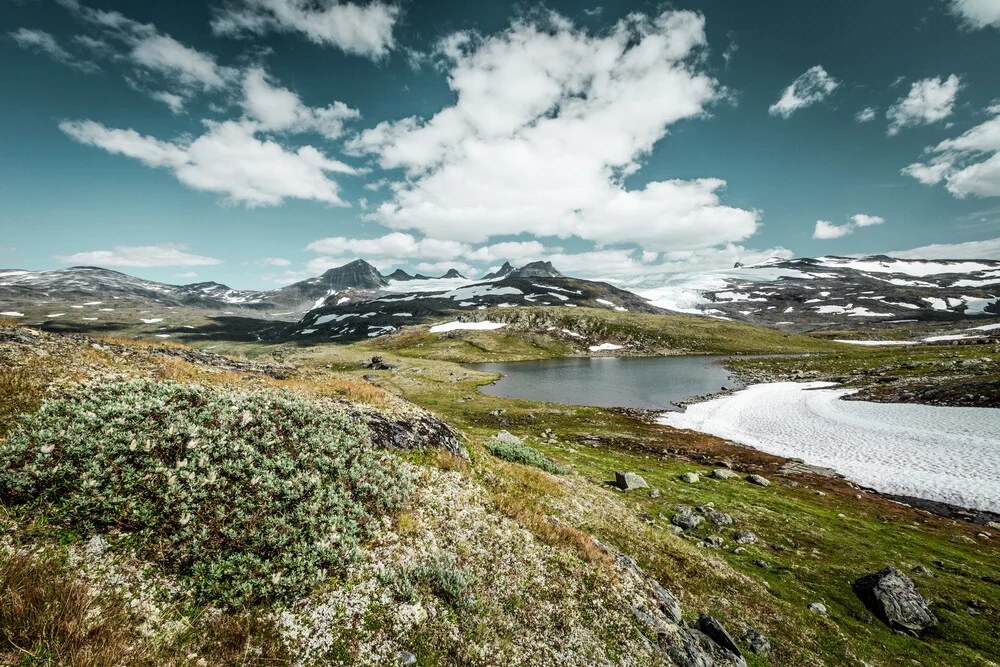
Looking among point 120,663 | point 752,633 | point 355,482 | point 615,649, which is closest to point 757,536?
point 752,633

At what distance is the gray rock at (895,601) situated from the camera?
12148 millimetres

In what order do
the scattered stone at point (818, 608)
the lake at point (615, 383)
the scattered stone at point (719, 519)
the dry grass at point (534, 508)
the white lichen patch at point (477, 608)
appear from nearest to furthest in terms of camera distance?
the white lichen patch at point (477, 608) < the dry grass at point (534, 508) < the scattered stone at point (818, 608) < the scattered stone at point (719, 519) < the lake at point (615, 383)

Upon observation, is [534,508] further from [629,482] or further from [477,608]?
[629,482]

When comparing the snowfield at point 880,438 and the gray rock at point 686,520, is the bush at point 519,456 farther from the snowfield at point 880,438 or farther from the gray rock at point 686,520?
the snowfield at point 880,438

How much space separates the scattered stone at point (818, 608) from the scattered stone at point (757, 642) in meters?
3.40

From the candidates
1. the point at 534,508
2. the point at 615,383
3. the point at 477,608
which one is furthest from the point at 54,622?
the point at 615,383

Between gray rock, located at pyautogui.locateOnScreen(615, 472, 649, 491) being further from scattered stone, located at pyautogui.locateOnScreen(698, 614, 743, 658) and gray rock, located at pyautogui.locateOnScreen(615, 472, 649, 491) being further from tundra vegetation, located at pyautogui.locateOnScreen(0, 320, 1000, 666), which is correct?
scattered stone, located at pyautogui.locateOnScreen(698, 614, 743, 658)

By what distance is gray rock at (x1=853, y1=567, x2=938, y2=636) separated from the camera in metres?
12.1

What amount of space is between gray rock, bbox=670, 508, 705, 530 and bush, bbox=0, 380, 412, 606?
13.9 m

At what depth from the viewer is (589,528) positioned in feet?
43.7

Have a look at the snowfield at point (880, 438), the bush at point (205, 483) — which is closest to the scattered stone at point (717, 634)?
the bush at point (205, 483)

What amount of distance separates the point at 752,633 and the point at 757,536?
8.92 meters

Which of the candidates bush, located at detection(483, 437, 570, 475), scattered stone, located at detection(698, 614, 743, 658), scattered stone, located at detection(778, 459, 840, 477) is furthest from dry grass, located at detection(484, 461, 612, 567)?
scattered stone, located at detection(778, 459, 840, 477)

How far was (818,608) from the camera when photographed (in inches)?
480
